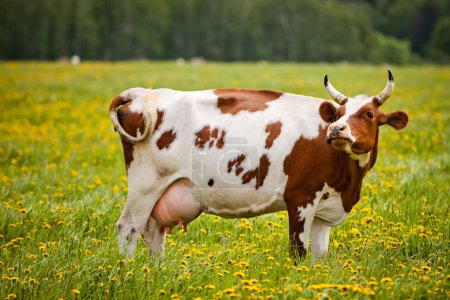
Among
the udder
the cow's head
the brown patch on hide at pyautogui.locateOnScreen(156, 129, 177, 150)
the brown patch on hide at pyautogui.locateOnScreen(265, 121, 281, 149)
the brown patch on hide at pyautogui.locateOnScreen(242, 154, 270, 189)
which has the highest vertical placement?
the cow's head

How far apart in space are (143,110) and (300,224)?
1979mm

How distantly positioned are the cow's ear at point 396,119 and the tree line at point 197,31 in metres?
72.9

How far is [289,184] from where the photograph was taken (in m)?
5.66

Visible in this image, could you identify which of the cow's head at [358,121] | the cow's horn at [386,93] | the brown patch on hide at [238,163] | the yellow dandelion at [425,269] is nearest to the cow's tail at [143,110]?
the brown patch on hide at [238,163]

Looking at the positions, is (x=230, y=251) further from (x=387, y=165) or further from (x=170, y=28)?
(x=170, y=28)

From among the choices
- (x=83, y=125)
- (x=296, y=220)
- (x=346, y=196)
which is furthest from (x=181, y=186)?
(x=83, y=125)

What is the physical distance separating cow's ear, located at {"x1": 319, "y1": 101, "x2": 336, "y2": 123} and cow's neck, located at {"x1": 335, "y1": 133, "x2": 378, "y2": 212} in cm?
37

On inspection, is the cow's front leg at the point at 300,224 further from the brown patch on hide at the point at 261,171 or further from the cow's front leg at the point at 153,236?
the cow's front leg at the point at 153,236

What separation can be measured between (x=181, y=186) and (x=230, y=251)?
82cm

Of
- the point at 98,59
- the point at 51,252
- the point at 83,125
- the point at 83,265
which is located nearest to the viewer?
the point at 83,265

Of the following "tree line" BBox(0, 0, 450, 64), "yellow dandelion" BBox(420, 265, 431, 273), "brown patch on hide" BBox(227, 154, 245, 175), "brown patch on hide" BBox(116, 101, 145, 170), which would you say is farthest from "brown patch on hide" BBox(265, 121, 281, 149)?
"tree line" BBox(0, 0, 450, 64)

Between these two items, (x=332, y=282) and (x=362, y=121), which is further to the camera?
(x=362, y=121)

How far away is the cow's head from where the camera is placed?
520 centimetres

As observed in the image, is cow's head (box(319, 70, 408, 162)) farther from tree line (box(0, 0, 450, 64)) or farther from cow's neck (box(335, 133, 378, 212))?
tree line (box(0, 0, 450, 64))
